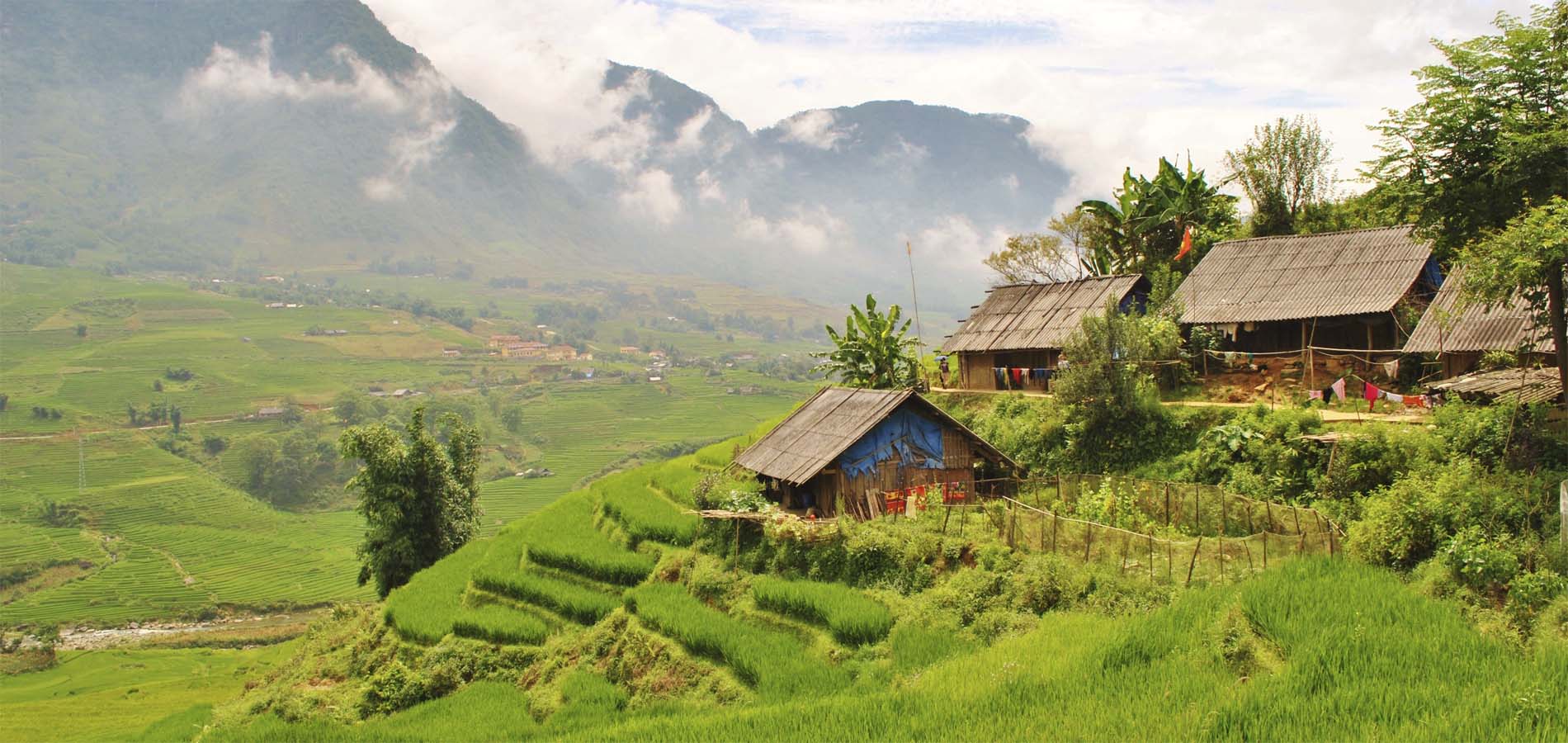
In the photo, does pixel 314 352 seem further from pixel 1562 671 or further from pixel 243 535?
pixel 1562 671

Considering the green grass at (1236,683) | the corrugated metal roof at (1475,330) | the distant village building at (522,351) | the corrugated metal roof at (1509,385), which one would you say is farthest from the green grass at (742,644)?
the distant village building at (522,351)

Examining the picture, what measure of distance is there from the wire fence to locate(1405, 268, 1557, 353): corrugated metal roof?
566 cm

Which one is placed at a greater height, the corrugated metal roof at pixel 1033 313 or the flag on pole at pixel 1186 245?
the flag on pole at pixel 1186 245

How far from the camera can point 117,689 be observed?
3606 cm

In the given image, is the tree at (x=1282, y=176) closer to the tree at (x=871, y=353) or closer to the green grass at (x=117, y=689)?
the tree at (x=871, y=353)

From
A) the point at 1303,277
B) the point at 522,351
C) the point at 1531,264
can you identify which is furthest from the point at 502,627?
the point at 522,351

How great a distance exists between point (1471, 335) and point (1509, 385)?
2614mm

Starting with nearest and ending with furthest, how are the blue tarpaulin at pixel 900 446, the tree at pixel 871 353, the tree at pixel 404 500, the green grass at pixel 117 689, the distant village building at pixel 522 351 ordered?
the blue tarpaulin at pixel 900 446
the tree at pixel 404 500
the green grass at pixel 117 689
the tree at pixel 871 353
the distant village building at pixel 522 351

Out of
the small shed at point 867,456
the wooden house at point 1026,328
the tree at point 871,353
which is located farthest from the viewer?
the tree at point 871,353

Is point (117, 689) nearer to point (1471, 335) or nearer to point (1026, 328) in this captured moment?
point (1026, 328)

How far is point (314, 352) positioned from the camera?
121 meters

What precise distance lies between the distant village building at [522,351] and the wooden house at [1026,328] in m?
118

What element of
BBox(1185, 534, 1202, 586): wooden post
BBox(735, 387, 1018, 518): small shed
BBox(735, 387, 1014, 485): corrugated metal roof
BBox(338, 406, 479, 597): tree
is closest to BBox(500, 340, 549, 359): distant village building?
BBox(338, 406, 479, 597): tree

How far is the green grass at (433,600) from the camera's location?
1983cm
